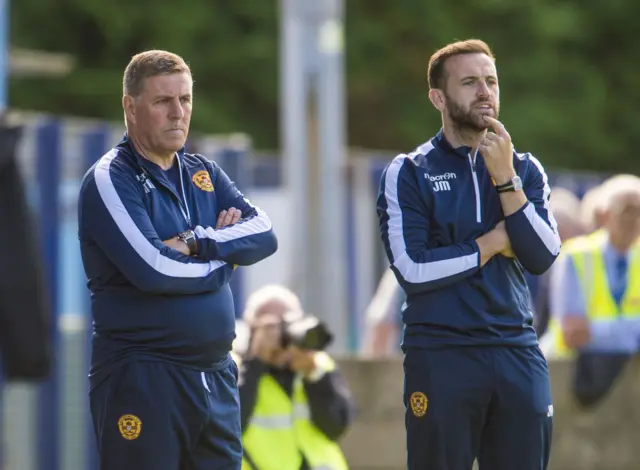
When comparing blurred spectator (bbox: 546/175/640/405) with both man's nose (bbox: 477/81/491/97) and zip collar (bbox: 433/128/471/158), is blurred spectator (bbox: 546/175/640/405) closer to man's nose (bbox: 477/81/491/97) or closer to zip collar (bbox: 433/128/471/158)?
zip collar (bbox: 433/128/471/158)

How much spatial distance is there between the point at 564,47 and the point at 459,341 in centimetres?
2135

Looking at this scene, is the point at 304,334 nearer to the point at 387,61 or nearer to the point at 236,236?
the point at 236,236

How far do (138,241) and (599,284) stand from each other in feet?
15.5

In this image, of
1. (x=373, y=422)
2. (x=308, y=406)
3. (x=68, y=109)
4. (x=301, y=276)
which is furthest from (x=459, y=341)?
(x=68, y=109)

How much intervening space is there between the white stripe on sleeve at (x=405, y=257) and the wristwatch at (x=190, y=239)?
2.41 feet

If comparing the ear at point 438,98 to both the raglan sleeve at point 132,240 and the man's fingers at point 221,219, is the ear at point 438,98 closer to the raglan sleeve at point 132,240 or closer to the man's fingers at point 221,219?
the man's fingers at point 221,219

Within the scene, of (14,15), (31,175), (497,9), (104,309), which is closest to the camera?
(104,309)

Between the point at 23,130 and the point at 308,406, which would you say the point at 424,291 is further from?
the point at 23,130

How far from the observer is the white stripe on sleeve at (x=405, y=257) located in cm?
632

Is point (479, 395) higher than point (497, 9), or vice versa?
point (497, 9)

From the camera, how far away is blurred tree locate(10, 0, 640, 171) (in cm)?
2319

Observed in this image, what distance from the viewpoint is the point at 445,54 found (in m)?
6.52

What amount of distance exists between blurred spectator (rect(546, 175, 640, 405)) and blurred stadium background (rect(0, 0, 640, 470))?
288 mm

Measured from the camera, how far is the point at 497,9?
25.7m
